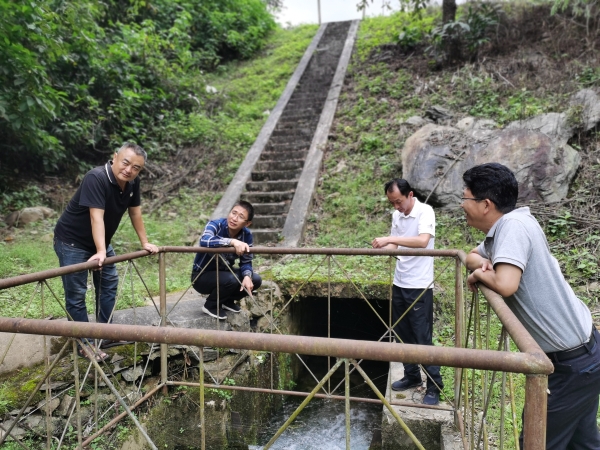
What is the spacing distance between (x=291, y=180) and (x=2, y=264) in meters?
4.77

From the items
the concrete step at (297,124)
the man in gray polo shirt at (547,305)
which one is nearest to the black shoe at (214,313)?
the man in gray polo shirt at (547,305)

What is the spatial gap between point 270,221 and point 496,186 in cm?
547

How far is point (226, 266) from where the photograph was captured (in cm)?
390

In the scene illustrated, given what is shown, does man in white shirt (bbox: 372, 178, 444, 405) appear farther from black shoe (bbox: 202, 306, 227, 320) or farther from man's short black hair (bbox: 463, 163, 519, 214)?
black shoe (bbox: 202, 306, 227, 320)

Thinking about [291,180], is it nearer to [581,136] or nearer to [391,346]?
[581,136]

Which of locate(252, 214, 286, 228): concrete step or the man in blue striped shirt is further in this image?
locate(252, 214, 286, 228): concrete step

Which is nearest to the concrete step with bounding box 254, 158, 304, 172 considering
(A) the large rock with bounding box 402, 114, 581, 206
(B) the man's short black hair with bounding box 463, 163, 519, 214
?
(A) the large rock with bounding box 402, 114, 581, 206

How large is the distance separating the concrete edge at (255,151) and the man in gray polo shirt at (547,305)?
5.68 meters

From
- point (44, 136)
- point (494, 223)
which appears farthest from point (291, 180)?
point (494, 223)

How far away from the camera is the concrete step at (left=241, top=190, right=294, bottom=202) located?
773 centimetres

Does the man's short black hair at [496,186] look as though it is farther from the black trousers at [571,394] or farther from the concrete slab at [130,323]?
the concrete slab at [130,323]

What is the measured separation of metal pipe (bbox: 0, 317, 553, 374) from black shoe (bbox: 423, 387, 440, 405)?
87.5 inches

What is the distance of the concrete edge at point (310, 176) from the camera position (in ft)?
21.9

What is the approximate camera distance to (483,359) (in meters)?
1.30
